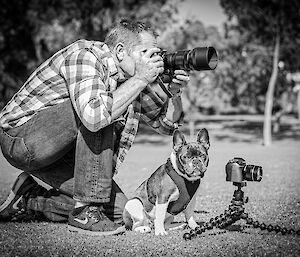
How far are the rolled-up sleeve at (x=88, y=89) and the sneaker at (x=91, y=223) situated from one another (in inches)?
27.8

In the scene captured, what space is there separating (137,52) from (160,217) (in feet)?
4.32

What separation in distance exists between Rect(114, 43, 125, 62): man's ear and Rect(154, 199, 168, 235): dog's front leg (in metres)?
1.22

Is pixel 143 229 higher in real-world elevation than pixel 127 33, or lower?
lower

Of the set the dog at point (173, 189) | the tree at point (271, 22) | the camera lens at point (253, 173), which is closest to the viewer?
the camera lens at point (253, 173)

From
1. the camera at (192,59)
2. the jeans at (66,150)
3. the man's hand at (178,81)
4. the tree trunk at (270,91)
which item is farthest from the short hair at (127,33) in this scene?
the tree trunk at (270,91)

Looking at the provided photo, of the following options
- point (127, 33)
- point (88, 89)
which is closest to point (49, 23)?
point (127, 33)

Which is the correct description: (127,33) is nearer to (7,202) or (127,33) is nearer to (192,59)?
(192,59)

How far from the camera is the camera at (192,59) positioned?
3.79m

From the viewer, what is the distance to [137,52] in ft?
12.6

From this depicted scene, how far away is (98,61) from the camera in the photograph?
3.78m

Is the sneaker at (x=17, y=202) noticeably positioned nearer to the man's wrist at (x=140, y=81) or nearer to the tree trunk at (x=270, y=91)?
the man's wrist at (x=140, y=81)

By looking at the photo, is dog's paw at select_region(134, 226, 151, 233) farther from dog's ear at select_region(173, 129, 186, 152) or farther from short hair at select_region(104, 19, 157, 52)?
short hair at select_region(104, 19, 157, 52)

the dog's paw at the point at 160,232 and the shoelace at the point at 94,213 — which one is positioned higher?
the shoelace at the point at 94,213

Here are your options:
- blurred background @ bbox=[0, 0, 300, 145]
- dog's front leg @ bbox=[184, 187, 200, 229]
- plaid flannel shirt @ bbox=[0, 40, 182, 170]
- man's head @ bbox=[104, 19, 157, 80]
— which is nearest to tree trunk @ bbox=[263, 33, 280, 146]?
blurred background @ bbox=[0, 0, 300, 145]
